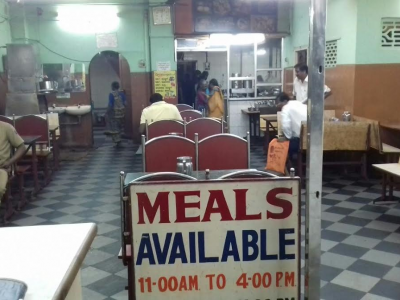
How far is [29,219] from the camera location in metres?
4.80

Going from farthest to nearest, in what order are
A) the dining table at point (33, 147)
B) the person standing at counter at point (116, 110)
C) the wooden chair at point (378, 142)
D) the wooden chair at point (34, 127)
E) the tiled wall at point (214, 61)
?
1. the tiled wall at point (214, 61)
2. the person standing at counter at point (116, 110)
3. the wooden chair at point (34, 127)
4. the wooden chair at point (378, 142)
5. the dining table at point (33, 147)

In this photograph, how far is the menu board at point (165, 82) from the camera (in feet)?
30.2

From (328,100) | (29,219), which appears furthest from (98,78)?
(29,219)

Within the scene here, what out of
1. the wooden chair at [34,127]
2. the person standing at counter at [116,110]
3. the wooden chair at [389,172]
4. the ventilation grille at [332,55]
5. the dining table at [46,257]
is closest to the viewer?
the dining table at [46,257]

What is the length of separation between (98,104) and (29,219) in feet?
29.6

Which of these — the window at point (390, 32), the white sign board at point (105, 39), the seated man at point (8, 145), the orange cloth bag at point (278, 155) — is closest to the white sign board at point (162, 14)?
the white sign board at point (105, 39)

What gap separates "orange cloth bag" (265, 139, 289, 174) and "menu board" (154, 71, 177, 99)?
568 cm

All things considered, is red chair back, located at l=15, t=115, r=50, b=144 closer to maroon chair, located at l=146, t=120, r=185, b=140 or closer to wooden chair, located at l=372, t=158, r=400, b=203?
maroon chair, located at l=146, t=120, r=185, b=140

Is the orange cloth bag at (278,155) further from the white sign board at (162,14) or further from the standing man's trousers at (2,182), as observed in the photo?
the white sign board at (162,14)

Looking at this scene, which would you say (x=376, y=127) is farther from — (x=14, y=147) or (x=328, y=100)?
(x=14, y=147)

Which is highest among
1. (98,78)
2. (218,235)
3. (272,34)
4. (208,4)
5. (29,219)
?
(208,4)

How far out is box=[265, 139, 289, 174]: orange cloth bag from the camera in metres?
3.71

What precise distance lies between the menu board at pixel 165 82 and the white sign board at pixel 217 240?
24.1ft

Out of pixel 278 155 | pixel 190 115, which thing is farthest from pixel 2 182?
pixel 190 115
